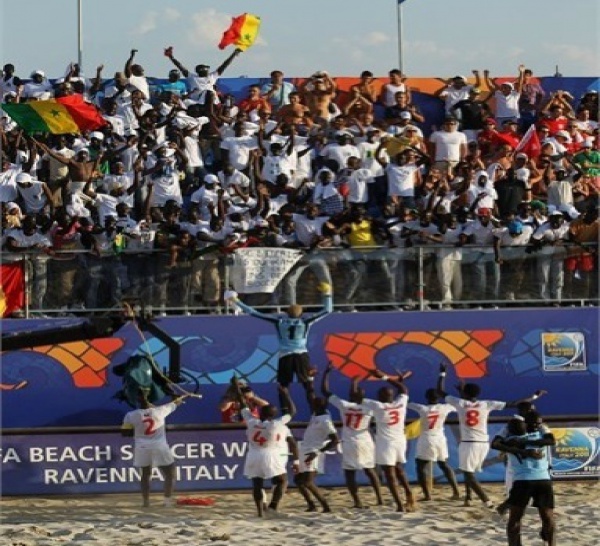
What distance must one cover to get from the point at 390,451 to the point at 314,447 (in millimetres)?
896

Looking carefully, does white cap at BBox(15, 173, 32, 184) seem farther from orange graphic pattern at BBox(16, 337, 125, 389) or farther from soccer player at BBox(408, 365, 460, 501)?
soccer player at BBox(408, 365, 460, 501)

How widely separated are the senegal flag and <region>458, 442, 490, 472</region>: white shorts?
262 inches

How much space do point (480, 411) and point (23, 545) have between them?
5786mm

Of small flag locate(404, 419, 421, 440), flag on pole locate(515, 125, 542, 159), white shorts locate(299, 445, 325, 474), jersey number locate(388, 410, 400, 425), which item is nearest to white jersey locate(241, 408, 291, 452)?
white shorts locate(299, 445, 325, 474)

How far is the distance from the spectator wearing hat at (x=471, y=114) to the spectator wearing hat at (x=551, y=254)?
3.37m

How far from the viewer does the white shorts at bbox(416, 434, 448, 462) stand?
20.4 meters

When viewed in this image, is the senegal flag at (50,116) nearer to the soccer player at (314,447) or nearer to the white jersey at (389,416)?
the soccer player at (314,447)

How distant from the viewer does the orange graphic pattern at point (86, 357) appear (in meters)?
21.6

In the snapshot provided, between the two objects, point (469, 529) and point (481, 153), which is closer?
point (469, 529)

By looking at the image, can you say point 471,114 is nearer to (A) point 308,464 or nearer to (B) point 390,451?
(B) point 390,451

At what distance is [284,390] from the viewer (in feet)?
69.0

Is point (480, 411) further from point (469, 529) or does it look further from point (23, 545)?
point (23, 545)

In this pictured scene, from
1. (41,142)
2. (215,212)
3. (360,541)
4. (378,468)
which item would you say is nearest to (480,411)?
(378,468)

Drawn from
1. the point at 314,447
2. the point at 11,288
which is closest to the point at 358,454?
the point at 314,447
